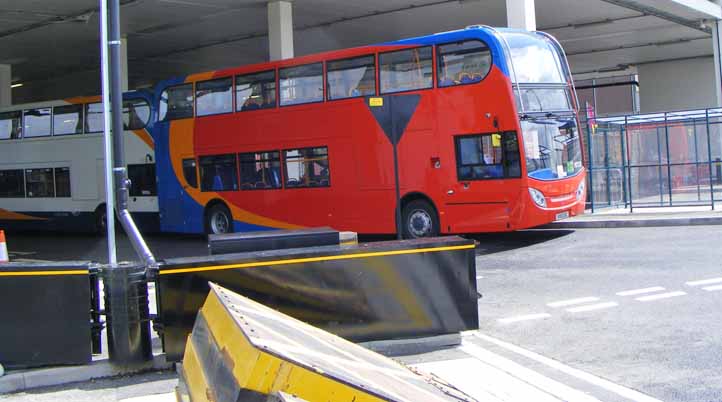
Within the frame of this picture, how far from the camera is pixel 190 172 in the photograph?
22.0 metres

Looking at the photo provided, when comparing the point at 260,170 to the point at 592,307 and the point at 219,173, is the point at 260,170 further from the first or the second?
the point at 592,307

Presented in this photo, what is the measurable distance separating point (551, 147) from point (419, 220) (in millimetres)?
3153

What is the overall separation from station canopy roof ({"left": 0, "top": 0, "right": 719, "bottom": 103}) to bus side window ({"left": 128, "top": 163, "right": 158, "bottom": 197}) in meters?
4.69

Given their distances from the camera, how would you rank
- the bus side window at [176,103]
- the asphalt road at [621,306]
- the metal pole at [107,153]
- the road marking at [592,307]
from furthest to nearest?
the bus side window at [176,103]
the road marking at [592,307]
the metal pole at [107,153]
the asphalt road at [621,306]

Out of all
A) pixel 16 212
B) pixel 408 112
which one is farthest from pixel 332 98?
pixel 16 212

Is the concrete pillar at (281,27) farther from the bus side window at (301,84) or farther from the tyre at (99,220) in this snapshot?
the tyre at (99,220)

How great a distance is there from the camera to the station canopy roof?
25.6 meters

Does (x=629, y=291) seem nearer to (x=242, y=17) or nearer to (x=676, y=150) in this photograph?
(x=676, y=150)

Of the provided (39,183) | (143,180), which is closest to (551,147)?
(143,180)

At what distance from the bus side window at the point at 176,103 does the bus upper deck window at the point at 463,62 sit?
751 centimetres

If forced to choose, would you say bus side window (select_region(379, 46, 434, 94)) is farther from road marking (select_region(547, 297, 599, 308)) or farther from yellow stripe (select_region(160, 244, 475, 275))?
yellow stripe (select_region(160, 244, 475, 275))

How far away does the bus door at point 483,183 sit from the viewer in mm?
16250

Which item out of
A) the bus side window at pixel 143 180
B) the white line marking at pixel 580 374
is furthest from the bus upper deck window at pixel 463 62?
the bus side window at pixel 143 180

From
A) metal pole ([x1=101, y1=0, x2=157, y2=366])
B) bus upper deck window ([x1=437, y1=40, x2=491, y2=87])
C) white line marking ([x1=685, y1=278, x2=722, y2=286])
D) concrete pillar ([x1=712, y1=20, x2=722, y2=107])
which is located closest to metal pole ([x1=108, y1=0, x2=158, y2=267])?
metal pole ([x1=101, y1=0, x2=157, y2=366])
